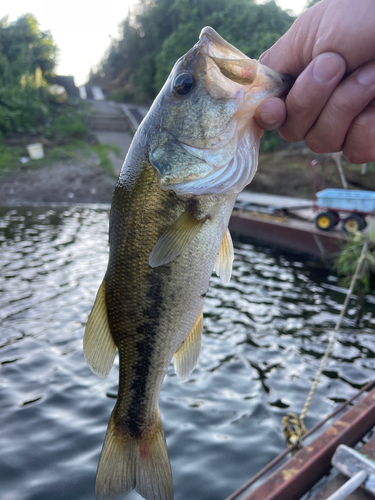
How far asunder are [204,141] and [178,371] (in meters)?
0.99

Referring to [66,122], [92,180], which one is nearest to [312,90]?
[92,180]

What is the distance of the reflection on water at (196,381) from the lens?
348cm

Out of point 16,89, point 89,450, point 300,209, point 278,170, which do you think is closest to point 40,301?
point 89,450

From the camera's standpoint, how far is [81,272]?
331 inches

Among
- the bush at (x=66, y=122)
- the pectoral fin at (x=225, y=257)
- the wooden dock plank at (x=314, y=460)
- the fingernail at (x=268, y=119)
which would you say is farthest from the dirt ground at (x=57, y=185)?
the fingernail at (x=268, y=119)

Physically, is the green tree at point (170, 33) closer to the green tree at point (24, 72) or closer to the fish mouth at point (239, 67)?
the green tree at point (24, 72)

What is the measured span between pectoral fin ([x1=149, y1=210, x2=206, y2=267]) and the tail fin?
0.81m

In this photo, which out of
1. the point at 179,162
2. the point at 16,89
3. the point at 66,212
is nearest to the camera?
the point at 179,162

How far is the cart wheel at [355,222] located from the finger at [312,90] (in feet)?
27.5

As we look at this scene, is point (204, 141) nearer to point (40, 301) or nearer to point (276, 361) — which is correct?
point (276, 361)

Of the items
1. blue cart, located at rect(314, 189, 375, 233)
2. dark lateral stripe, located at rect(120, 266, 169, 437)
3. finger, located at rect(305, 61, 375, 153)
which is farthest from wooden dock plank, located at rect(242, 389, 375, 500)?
blue cart, located at rect(314, 189, 375, 233)

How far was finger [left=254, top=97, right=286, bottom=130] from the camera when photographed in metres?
1.42

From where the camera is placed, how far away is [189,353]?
1.76 metres

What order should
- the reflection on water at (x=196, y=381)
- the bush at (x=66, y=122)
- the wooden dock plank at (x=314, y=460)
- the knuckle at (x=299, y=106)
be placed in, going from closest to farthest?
the knuckle at (x=299, y=106) → the wooden dock plank at (x=314, y=460) → the reflection on water at (x=196, y=381) → the bush at (x=66, y=122)
